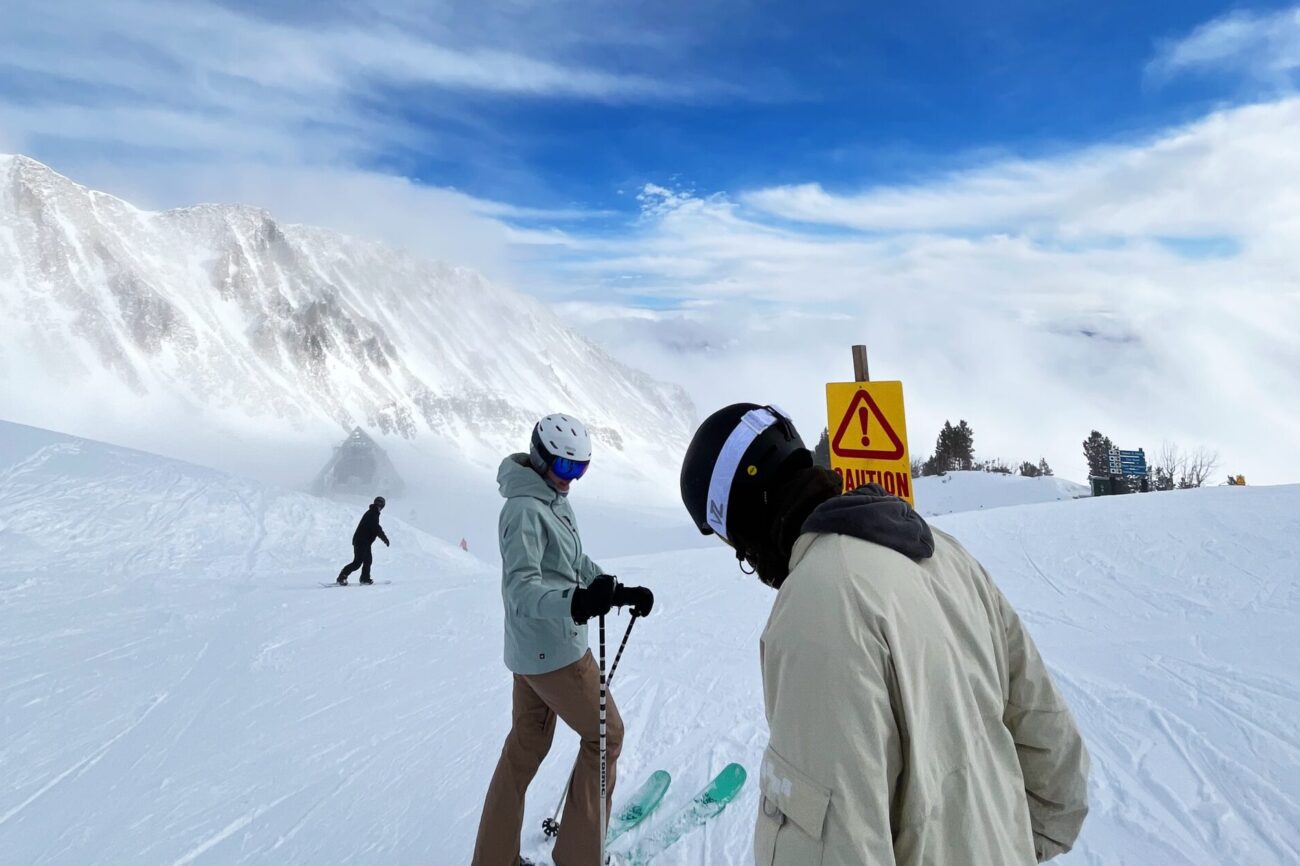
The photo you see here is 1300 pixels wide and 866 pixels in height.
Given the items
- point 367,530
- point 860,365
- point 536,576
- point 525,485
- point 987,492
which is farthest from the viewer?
point 987,492

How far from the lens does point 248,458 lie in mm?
94250

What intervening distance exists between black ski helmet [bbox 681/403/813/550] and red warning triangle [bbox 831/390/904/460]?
455 cm

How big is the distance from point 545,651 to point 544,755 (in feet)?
2.06

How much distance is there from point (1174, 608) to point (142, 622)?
1420 cm

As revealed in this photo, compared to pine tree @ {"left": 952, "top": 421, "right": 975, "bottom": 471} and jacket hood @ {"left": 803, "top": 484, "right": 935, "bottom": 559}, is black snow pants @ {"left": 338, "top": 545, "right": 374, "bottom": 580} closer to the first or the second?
jacket hood @ {"left": 803, "top": 484, "right": 935, "bottom": 559}

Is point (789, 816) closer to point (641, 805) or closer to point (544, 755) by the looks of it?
point (544, 755)

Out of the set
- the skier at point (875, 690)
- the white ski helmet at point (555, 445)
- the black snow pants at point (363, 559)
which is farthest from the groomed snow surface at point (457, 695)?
the skier at point (875, 690)

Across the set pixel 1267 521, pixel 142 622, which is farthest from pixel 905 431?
pixel 142 622

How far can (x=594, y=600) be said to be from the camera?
319cm

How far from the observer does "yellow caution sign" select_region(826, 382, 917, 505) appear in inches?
236

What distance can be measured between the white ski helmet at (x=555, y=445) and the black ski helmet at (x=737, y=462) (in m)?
1.88

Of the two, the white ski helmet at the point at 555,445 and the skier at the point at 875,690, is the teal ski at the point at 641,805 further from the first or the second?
the skier at the point at 875,690

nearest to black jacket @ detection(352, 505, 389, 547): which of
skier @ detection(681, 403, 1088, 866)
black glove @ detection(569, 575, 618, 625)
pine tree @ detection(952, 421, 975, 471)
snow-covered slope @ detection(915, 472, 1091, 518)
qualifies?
black glove @ detection(569, 575, 618, 625)

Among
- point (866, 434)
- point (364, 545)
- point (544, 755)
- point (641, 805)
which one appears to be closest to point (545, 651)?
point (544, 755)
